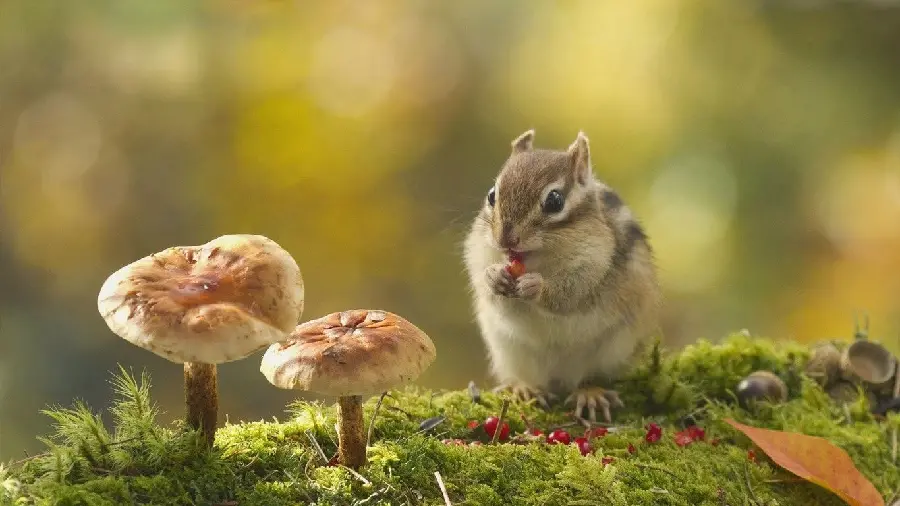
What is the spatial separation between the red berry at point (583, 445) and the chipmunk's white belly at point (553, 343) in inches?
16.9

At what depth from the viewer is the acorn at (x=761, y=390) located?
3.10 metres

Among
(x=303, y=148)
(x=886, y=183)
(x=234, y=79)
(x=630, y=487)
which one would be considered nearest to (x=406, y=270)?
(x=303, y=148)

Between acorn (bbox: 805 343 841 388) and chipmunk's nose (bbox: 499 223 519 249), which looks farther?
acorn (bbox: 805 343 841 388)

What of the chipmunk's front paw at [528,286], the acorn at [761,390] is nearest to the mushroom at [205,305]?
the chipmunk's front paw at [528,286]

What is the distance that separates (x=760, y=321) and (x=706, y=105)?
5.81 ft

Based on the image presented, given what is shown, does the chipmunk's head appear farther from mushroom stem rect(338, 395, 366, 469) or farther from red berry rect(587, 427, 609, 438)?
mushroom stem rect(338, 395, 366, 469)

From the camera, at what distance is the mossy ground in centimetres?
199

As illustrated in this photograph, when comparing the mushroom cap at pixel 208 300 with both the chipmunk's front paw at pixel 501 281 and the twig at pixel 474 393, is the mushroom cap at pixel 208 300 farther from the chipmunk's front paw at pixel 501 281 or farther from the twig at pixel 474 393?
the twig at pixel 474 393

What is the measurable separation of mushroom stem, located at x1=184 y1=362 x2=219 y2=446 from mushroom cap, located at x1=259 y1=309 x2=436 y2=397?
15cm

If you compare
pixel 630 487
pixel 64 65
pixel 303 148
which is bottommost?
pixel 630 487

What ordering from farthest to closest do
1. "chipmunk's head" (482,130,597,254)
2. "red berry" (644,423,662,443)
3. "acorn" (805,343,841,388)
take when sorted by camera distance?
"acorn" (805,343,841,388), "chipmunk's head" (482,130,597,254), "red berry" (644,423,662,443)

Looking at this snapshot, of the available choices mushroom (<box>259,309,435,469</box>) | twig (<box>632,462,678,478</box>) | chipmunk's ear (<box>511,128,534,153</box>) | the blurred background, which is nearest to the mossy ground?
twig (<box>632,462,678,478</box>)

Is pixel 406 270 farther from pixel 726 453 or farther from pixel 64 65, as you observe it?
pixel 726 453

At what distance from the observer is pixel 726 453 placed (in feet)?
8.70
